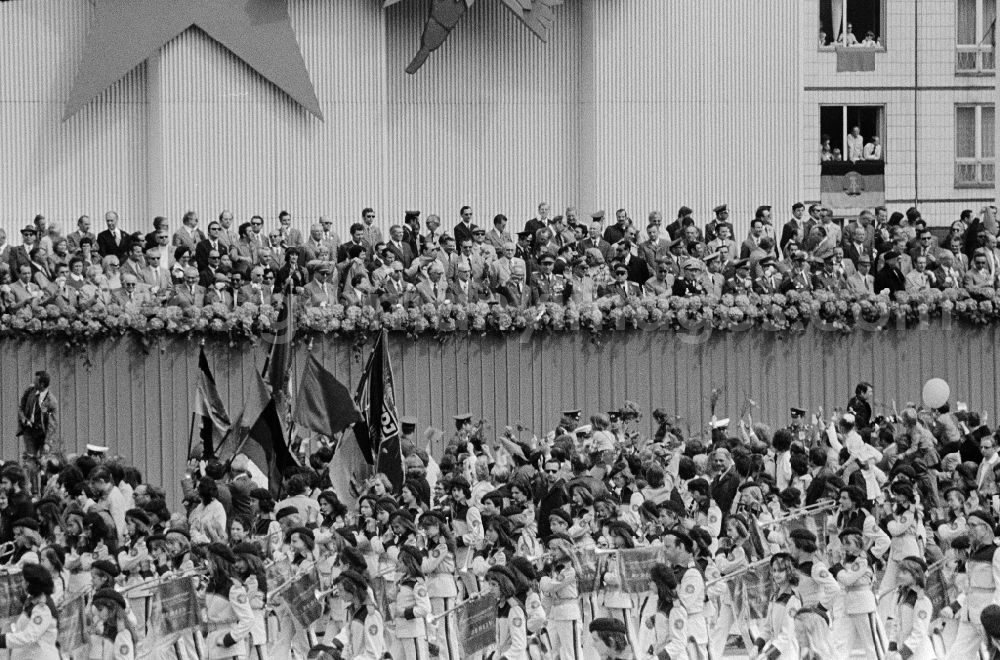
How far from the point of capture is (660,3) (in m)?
→ 35.8

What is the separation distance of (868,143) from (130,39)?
15.3m

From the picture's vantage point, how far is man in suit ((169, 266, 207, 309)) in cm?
2950

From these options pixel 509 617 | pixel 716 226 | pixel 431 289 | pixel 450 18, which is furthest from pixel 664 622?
pixel 450 18

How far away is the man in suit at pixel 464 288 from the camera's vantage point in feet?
99.5

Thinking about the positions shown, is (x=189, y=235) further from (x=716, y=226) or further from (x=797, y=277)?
(x=797, y=277)

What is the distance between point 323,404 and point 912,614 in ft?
26.5

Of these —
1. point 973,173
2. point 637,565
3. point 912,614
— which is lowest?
point 912,614

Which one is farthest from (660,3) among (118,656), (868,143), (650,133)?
(118,656)

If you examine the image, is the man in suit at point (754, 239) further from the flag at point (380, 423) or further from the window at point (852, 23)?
the window at point (852, 23)

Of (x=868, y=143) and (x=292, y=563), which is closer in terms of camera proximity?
(x=292, y=563)

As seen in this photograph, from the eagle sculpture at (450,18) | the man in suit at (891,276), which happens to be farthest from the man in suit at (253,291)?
the man in suit at (891,276)

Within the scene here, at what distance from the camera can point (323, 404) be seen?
2628 centimetres

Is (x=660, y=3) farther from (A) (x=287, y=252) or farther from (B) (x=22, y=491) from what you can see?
(B) (x=22, y=491)

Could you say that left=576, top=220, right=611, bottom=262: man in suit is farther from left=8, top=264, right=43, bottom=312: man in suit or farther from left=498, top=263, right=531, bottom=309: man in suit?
left=8, top=264, right=43, bottom=312: man in suit
